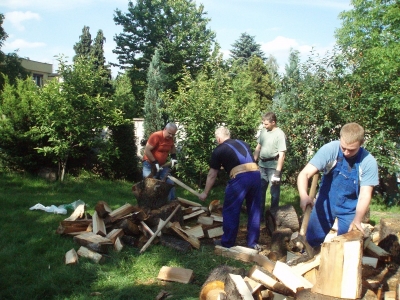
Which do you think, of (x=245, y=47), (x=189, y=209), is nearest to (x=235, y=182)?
(x=189, y=209)

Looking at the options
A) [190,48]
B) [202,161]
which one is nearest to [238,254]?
[202,161]

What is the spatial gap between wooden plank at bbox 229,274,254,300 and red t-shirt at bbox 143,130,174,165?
3.64 meters

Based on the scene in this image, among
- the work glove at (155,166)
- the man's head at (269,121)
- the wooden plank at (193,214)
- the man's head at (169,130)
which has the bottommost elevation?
the wooden plank at (193,214)

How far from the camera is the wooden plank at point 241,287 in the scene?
2.98 meters

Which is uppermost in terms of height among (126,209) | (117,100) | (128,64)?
(128,64)

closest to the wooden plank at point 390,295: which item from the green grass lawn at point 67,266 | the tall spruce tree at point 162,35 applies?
the green grass lawn at point 67,266

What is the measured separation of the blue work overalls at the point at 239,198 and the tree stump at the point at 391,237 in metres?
1.56

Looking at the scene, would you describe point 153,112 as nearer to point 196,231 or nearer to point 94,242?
point 196,231

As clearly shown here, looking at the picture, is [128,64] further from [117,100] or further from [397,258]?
[397,258]

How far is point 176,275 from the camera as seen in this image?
402cm

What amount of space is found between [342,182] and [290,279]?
1.05 meters

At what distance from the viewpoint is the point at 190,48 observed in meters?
26.1

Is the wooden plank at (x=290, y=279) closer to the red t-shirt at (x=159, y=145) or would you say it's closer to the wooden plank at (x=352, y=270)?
the wooden plank at (x=352, y=270)

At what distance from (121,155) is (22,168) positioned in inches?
93.3
